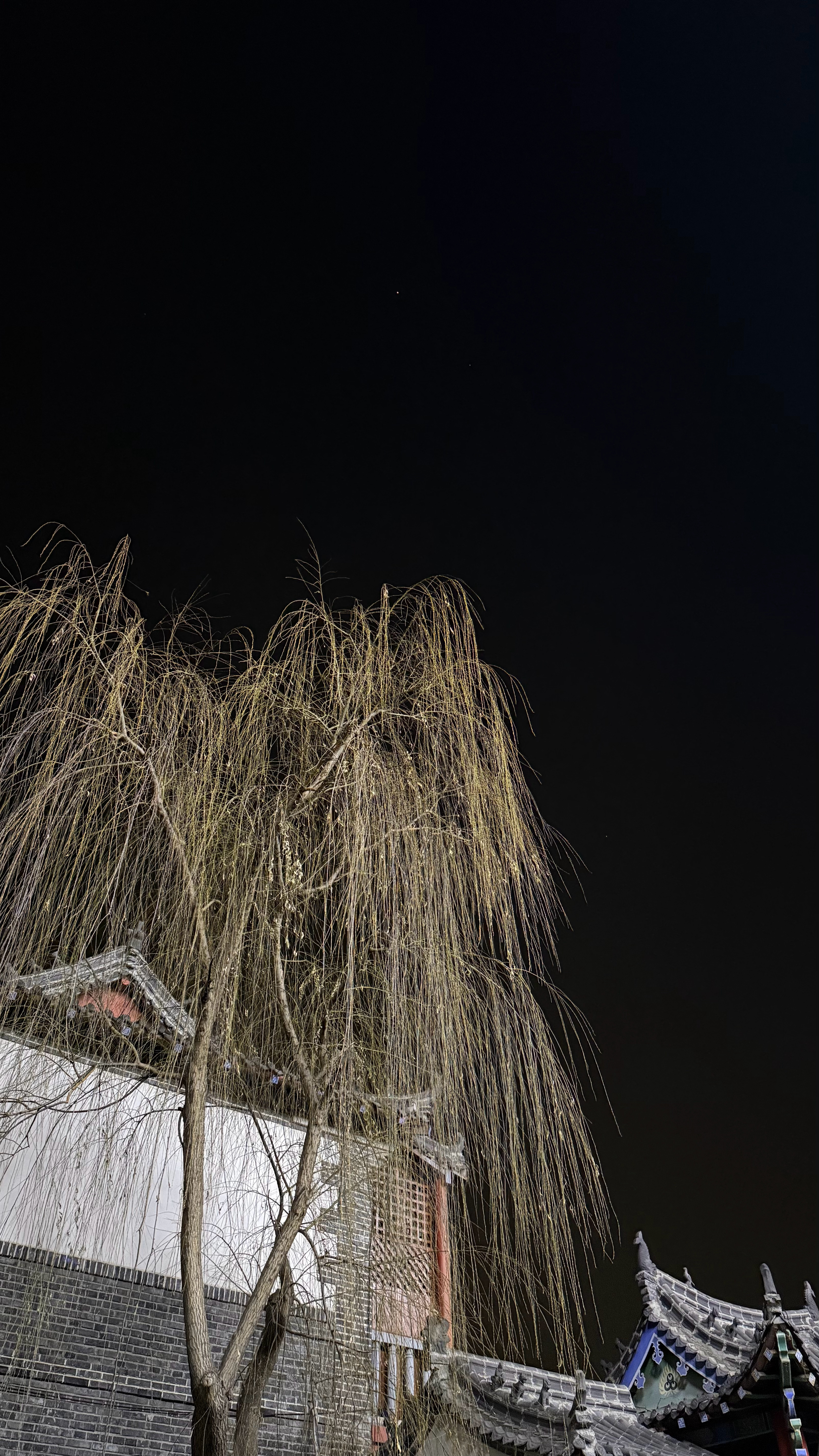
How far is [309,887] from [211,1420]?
5.33ft

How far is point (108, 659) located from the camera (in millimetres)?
3732

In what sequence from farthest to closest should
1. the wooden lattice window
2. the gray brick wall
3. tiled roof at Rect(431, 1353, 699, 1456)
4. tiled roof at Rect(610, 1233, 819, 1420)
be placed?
1. tiled roof at Rect(610, 1233, 819, 1420)
2. tiled roof at Rect(431, 1353, 699, 1456)
3. the gray brick wall
4. the wooden lattice window

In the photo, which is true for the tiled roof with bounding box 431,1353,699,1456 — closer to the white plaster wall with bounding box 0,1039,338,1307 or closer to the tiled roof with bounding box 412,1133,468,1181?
the white plaster wall with bounding box 0,1039,338,1307

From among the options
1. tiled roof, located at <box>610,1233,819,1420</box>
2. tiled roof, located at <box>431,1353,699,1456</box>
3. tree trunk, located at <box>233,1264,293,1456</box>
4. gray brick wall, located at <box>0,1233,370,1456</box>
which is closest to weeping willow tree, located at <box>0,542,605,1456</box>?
tree trunk, located at <box>233,1264,293,1456</box>

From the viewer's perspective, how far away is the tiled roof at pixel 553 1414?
616 cm

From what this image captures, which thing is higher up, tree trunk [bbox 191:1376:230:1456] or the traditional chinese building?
the traditional chinese building

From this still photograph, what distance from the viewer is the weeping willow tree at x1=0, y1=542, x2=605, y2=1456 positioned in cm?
327

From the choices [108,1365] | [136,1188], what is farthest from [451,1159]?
[108,1365]

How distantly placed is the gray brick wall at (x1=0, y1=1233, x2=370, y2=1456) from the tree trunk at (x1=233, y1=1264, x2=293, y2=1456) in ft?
2.91

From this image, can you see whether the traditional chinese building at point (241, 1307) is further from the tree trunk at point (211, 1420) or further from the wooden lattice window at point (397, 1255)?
the tree trunk at point (211, 1420)

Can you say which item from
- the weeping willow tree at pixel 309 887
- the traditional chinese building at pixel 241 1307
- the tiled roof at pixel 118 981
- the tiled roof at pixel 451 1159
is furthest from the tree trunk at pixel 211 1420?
the tiled roof at pixel 118 981

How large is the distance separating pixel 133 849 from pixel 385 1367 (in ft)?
18.0

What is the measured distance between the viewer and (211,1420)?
288 centimetres

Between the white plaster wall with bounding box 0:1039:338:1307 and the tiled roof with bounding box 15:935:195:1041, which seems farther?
the white plaster wall with bounding box 0:1039:338:1307
